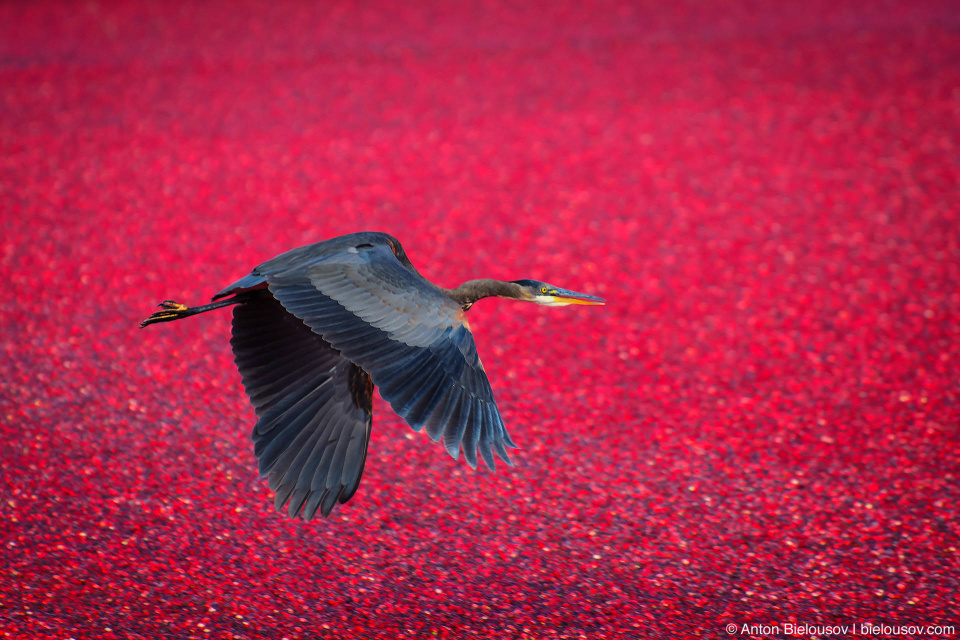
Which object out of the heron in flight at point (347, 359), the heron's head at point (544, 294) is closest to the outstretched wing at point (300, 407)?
the heron in flight at point (347, 359)

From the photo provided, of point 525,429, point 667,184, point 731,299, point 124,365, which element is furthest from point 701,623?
point 667,184

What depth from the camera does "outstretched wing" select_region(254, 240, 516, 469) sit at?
8.70 feet

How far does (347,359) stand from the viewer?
10.2 feet

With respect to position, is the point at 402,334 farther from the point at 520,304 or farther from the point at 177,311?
the point at 520,304

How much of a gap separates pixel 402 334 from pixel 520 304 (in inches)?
97.7

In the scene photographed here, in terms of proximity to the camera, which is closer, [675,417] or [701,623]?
[701,623]

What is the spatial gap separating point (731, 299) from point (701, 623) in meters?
2.43

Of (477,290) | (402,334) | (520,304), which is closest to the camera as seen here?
(402,334)

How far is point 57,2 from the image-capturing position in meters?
8.29

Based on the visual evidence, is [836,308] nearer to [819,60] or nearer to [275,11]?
[819,60]

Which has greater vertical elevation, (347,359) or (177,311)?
(177,311)

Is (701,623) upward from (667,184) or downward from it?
downward

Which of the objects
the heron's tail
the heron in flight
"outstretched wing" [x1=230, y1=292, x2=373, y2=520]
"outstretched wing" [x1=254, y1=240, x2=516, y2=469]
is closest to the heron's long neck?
the heron in flight


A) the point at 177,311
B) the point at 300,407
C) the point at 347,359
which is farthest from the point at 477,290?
the point at 177,311
